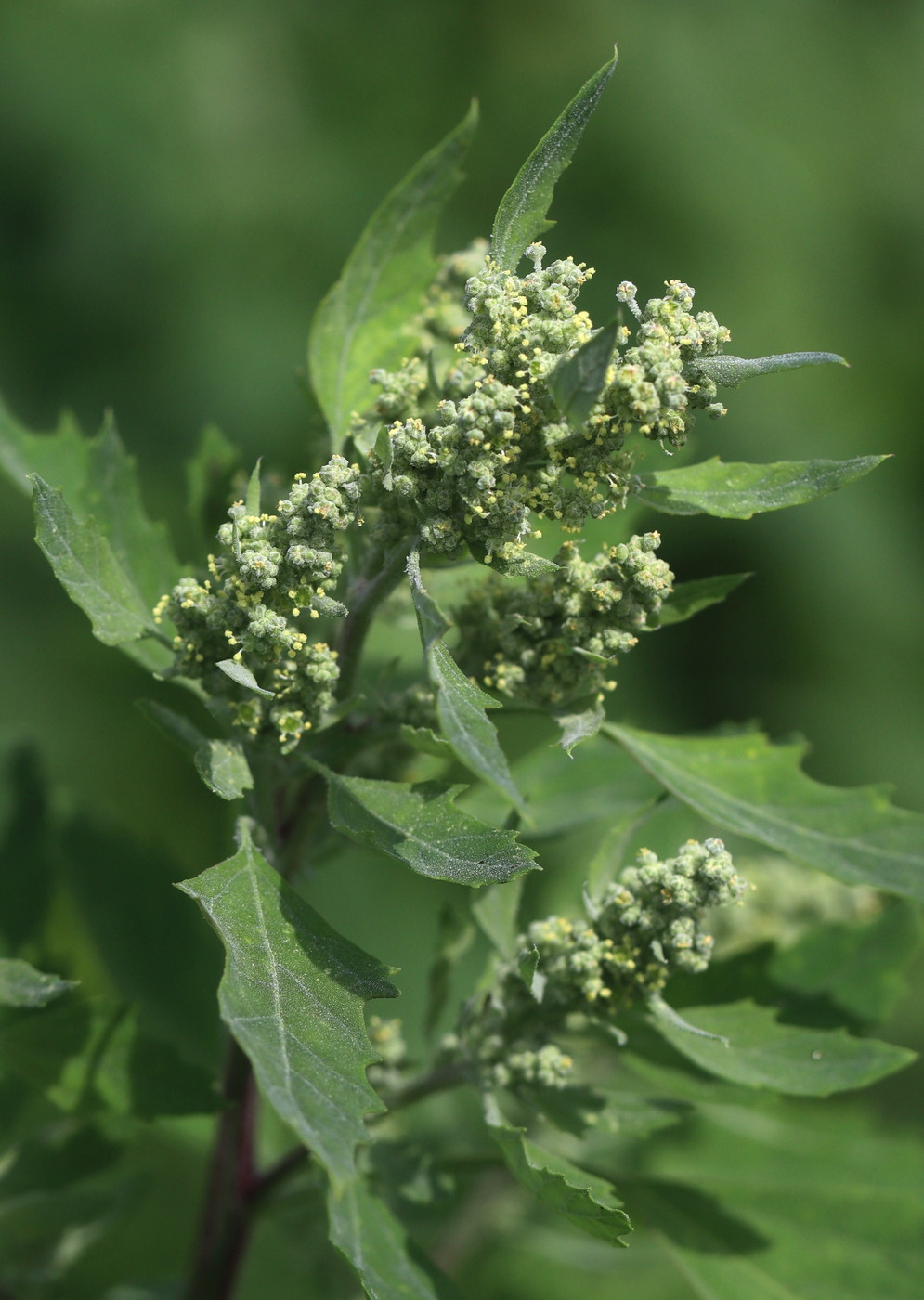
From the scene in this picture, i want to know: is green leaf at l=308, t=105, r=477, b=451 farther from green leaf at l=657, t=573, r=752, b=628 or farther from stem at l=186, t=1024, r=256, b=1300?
stem at l=186, t=1024, r=256, b=1300

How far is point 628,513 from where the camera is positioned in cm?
288

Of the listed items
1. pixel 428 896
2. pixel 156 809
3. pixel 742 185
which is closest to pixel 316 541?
pixel 428 896

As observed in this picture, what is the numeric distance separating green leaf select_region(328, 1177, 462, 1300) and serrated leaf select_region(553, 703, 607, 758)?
860 mm

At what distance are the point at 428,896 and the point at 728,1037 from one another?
2388mm

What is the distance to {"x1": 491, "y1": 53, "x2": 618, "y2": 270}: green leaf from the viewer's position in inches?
80.4

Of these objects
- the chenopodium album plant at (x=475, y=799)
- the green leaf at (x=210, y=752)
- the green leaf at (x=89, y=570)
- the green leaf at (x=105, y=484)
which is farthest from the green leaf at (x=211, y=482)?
the green leaf at (x=210, y=752)

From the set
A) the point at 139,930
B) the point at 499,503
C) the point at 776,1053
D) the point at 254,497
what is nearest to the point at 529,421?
the point at 499,503

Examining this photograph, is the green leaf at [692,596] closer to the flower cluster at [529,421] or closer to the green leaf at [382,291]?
the flower cluster at [529,421]

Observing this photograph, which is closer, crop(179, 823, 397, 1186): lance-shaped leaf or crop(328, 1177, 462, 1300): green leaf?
crop(179, 823, 397, 1186): lance-shaped leaf

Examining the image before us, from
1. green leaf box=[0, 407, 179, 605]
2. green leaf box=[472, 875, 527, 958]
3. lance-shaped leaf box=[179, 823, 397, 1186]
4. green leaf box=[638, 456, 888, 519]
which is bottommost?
lance-shaped leaf box=[179, 823, 397, 1186]

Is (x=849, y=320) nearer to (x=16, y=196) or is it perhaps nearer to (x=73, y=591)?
(x=16, y=196)

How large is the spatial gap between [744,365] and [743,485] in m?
0.21

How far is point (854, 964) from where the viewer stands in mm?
2916

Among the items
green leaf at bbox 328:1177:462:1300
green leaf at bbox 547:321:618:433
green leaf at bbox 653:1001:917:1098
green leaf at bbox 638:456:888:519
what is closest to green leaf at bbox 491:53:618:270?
green leaf at bbox 547:321:618:433
